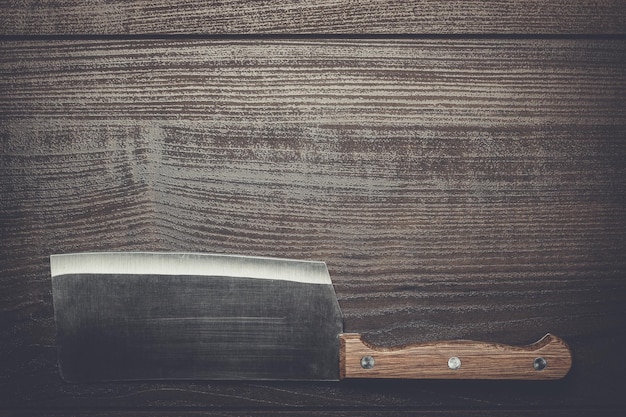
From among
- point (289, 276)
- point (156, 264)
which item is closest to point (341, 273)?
point (289, 276)

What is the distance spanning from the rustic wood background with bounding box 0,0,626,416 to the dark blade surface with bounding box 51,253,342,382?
0.09ft

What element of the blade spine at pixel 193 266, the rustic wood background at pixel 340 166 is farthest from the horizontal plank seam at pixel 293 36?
the blade spine at pixel 193 266

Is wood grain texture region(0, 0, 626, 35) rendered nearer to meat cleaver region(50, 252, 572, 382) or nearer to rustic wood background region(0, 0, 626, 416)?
rustic wood background region(0, 0, 626, 416)

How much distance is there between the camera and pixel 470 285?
57 cm

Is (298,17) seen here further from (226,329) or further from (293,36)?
(226,329)

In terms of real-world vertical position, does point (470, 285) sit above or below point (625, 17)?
below

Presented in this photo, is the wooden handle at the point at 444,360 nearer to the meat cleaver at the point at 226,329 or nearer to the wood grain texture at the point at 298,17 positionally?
the meat cleaver at the point at 226,329

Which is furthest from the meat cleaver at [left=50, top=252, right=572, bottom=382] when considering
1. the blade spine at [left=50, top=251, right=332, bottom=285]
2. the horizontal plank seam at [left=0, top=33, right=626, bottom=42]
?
the horizontal plank seam at [left=0, top=33, right=626, bottom=42]

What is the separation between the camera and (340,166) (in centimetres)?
56

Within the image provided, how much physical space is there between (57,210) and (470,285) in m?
0.40

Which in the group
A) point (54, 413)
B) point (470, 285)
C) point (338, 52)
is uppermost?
point (338, 52)

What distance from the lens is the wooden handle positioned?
54cm

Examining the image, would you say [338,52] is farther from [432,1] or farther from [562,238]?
[562,238]

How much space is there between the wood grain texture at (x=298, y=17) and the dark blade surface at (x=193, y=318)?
8.6 inches
